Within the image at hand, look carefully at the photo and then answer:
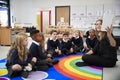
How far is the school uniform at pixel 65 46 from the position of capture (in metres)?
5.10

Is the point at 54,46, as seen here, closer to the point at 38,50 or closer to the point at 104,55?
the point at 38,50

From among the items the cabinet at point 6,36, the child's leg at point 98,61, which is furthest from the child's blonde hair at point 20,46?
the cabinet at point 6,36

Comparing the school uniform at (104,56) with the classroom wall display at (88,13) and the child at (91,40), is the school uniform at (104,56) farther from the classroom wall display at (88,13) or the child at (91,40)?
the classroom wall display at (88,13)

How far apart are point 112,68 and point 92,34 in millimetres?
1702

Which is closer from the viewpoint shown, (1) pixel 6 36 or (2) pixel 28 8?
(1) pixel 6 36

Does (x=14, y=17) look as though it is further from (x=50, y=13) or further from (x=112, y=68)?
(x=112, y=68)

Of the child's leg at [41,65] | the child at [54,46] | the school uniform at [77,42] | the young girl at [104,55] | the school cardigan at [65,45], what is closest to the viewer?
the child's leg at [41,65]

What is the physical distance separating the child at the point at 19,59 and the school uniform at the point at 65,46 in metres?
2.03

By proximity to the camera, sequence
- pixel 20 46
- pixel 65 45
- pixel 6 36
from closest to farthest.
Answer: pixel 20 46, pixel 65 45, pixel 6 36

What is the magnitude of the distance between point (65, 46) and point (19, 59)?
2.28m

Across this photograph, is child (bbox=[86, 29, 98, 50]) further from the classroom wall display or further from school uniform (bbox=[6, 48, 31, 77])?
the classroom wall display

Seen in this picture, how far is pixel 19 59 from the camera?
3.11 metres

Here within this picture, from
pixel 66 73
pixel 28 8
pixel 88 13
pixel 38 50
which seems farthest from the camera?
pixel 28 8

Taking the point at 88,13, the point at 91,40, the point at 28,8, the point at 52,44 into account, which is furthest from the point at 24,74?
the point at 28,8
